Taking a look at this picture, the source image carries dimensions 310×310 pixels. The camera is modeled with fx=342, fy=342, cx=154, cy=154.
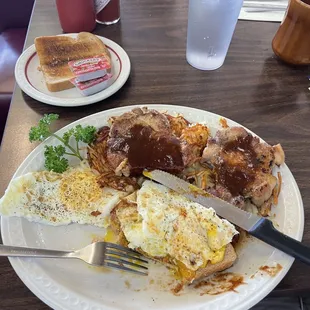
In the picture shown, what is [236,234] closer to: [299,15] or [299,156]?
[299,156]

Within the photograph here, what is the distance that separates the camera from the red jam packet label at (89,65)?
74.9 inches

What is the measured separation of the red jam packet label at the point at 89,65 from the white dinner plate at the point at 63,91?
0.38ft

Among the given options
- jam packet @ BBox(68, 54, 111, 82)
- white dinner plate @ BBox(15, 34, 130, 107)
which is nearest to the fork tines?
white dinner plate @ BBox(15, 34, 130, 107)

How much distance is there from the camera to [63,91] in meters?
1.98

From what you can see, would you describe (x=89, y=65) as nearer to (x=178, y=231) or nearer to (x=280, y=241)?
(x=178, y=231)

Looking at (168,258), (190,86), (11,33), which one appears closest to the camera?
(168,258)

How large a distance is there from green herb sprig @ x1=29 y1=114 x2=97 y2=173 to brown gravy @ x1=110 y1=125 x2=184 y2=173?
154 mm

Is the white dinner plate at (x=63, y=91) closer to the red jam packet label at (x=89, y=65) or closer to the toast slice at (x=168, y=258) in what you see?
the red jam packet label at (x=89, y=65)

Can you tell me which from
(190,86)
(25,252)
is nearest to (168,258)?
(25,252)

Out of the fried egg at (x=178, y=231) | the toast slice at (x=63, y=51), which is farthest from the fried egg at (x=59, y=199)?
the toast slice at (x=63, y=51)

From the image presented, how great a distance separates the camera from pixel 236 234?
1360mm

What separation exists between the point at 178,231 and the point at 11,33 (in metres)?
2.60

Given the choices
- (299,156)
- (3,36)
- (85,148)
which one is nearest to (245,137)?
(299,156)

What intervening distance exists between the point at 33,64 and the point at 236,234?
1.57 meters
